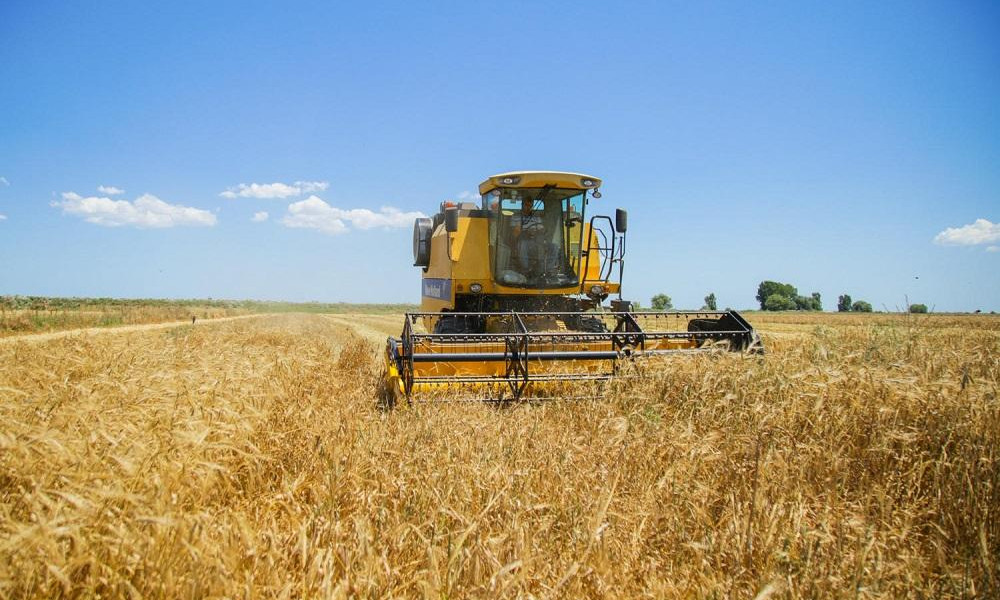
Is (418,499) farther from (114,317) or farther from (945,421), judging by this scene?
(114,317)

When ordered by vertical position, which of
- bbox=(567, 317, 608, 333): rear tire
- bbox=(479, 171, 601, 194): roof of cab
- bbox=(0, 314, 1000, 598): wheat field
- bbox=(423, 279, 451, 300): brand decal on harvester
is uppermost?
bbox=(479, 171, 601, 194): roof of cab

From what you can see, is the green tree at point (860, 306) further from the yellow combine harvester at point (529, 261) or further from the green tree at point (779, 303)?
the yellow combine harvester at point (529, 261)

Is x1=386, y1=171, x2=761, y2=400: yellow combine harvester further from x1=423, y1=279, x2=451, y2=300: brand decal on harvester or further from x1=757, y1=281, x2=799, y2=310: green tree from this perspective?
x1=757, y1=281, x2=799, y2=310: green tree

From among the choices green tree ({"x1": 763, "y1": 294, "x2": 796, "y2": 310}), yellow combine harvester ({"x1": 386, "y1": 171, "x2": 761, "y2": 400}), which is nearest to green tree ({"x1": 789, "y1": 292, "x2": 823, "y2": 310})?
green tree ({"x1": 763, "y1": 294, "x2": 796, "y2": 310})

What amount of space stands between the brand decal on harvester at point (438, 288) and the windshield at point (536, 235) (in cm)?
76

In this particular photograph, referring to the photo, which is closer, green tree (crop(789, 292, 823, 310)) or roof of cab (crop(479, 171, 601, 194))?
roof of cab (crop(479, 171, 601, 194))

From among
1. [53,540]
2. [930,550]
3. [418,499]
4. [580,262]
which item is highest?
[580,262]

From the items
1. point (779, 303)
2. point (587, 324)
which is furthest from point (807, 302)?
point (587, 324)

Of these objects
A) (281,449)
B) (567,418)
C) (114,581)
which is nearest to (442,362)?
(567,418)

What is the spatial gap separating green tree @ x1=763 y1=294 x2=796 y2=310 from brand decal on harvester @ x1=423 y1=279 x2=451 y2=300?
215ft

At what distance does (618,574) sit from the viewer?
1.93m

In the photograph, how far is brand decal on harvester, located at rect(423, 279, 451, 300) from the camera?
7617mm

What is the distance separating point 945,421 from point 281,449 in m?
3.76

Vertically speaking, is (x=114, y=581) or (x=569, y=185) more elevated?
(x=569, y=185)
